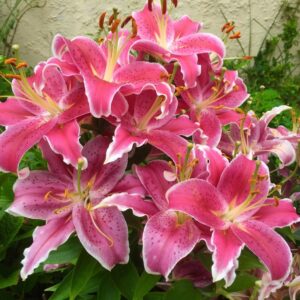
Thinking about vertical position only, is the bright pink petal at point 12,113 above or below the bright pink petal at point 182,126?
above

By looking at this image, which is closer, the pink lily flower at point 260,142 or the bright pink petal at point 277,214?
the bright pink petal at point 277,214

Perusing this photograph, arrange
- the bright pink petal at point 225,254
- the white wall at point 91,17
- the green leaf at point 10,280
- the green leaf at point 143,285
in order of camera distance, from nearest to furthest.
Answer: the bright pink petal at point 225,254
the green leaf at point 143,285
the green leaf at point 10,280
the white wall at point 91,17

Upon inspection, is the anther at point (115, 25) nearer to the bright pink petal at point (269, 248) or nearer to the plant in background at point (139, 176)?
the plant in background at point (139, 176)

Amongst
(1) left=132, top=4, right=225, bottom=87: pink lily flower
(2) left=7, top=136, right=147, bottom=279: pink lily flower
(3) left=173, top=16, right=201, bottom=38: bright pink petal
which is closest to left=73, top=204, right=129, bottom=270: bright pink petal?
(2) left=7, top=136, right=147, bottom=279: pink lily flower

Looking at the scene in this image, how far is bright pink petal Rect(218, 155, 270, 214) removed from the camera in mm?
666

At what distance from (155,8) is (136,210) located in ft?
1.14

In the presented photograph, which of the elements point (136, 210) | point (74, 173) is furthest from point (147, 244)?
point (74, 173)

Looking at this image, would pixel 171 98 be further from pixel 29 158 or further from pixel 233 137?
pixel 29 158

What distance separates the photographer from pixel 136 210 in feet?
2.07

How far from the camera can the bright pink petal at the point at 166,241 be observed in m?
0.61

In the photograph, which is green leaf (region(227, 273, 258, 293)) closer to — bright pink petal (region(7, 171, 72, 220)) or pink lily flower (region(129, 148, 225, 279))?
pink lily flower (region(129, 148, 225, 279))

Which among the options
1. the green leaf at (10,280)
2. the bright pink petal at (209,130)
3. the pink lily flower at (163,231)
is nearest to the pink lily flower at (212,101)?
the bright pink petal at (209,130)

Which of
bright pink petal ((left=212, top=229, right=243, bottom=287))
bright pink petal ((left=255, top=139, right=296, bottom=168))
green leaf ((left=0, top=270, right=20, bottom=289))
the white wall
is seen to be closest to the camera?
bright pink petal ((left=212, top=229, right=243, bottom=287))

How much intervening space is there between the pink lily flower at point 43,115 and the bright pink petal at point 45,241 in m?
0.08
